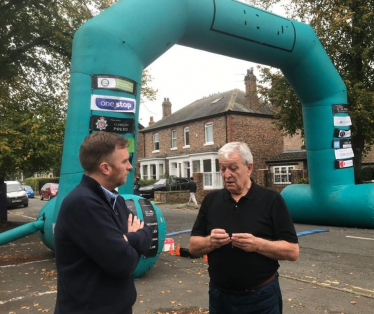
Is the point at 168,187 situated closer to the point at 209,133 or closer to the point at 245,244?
the point at 209,133

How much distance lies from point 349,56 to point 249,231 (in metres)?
18.5

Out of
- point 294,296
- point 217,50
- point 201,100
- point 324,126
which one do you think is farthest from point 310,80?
point 201,100

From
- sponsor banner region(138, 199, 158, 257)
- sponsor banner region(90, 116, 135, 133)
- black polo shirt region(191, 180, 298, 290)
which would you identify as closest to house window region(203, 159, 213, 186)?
sponsor banner region(90, 116, 135, 133)

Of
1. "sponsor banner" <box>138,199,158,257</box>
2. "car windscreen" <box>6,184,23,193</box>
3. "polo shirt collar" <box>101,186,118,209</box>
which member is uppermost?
"car windscreen" <box>6,184,23,193</box>

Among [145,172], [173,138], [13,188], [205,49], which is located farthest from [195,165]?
[205,49]

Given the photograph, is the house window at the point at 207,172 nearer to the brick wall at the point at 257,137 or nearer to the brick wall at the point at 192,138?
the brick wall at the point at 192,138

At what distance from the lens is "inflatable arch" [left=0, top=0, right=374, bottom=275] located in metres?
6.33

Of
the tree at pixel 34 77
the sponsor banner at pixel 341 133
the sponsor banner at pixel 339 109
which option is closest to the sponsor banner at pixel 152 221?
the tree at pixel 34 77

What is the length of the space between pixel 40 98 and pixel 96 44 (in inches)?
333

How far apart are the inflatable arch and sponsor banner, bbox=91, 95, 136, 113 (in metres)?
0.02

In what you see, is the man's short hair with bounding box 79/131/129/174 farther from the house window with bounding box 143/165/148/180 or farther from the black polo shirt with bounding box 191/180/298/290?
the house window with bounding box 143/165/148/180

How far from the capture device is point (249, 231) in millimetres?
2652

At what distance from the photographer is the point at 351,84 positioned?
18344 mm

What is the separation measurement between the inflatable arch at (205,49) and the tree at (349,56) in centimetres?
688
